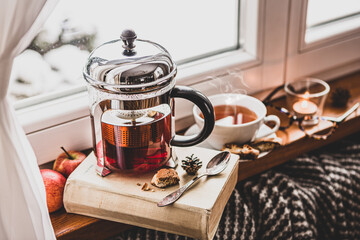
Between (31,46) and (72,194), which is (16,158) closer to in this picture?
(72,194)

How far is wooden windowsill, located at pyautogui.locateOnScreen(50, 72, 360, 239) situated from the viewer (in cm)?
72

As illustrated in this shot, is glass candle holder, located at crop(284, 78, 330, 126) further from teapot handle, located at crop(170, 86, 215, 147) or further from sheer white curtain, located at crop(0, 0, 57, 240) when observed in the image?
sheer white curtain, located at crop(0, 0, 57, 240)

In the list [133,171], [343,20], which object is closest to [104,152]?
[133,171]

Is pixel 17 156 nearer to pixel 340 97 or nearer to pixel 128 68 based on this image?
pixel 128 68

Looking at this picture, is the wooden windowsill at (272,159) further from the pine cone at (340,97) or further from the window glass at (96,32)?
the window glass at (96,32)

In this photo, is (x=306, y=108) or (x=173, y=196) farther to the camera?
(x=306, y=108)

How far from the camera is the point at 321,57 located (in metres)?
1.12

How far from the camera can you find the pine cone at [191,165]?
0.72 m

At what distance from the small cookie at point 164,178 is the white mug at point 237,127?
0.16 metres

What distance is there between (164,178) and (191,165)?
6 cm

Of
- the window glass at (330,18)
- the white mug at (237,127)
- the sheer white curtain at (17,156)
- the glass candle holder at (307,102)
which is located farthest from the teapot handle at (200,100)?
the window glass at (330,18)

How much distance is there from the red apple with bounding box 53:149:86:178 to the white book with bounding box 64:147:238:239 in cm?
6

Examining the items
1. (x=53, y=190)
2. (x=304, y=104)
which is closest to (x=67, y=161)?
(x=53, y=190)

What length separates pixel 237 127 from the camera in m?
0.81
